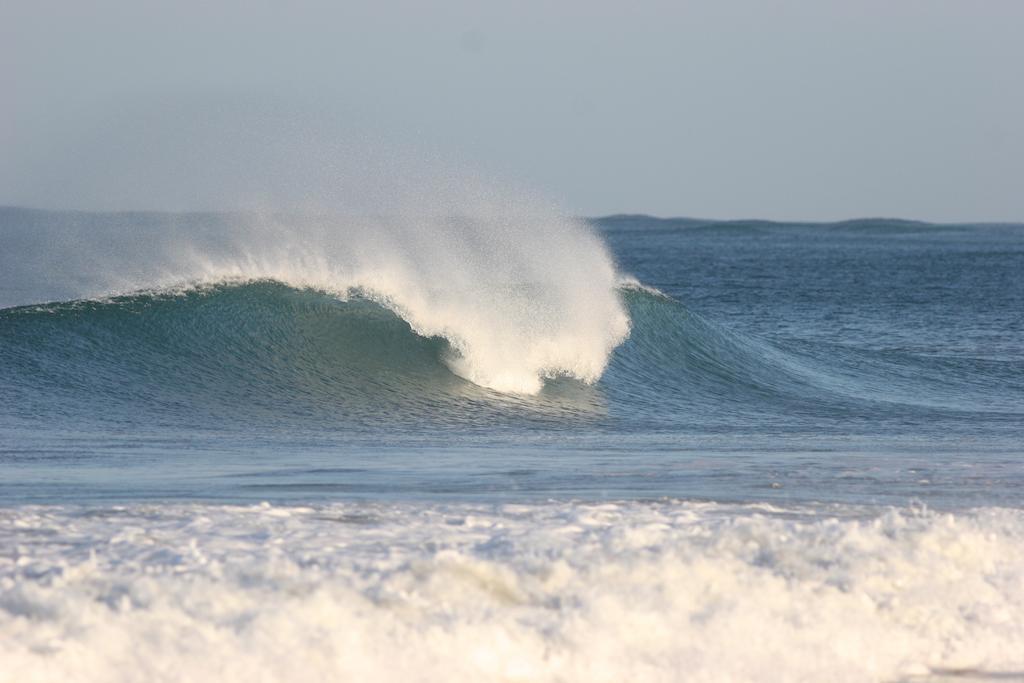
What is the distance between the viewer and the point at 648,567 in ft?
16.1

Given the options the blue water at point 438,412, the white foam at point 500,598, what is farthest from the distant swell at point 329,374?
the white foam at point 500,598

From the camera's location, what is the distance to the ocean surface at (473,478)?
14.2 ft

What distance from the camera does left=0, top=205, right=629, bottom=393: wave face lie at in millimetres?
13516

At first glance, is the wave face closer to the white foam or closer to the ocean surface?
the ocean surface

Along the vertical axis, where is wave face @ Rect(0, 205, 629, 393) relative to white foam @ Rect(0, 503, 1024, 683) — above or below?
above

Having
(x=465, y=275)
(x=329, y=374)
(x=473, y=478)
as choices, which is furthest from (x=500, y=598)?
(x=465, y=275)

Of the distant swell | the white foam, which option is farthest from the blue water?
the white foam

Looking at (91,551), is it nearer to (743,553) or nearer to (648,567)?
(648,567)

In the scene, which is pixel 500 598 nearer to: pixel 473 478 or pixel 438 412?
pixel 473 478

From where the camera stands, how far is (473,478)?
725 cm

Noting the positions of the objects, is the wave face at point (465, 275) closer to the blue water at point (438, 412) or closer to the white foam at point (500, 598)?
the blue water at point (438, 412)

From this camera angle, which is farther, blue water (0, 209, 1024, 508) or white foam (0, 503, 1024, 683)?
blue water (0, 209, 1024, 508)

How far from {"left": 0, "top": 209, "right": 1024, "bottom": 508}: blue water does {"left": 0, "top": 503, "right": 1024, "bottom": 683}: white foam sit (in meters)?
1.06

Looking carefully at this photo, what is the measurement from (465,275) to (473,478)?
7.55m
